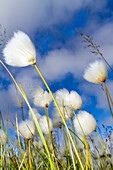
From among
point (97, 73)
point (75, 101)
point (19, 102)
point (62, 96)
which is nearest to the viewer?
point (97, 73)

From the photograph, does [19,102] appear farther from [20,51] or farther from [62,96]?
[20,51]

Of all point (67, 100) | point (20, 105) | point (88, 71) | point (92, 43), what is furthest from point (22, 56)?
point (20, 105)

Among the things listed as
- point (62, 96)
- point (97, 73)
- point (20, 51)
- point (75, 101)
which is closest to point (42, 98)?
point (62, 96)

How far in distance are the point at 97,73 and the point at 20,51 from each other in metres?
0.71

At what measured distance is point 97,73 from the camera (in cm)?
151

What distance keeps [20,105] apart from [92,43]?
1.18 metres

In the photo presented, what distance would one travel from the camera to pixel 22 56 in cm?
104

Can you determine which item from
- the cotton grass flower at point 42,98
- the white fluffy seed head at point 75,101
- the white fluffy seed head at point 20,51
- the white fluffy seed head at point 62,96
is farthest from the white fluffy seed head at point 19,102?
the white fluffy seed head at point 20,51

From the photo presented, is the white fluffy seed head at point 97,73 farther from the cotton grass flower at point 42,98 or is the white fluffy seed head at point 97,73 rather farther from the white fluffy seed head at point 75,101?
the cotton grass flower at point 42,98

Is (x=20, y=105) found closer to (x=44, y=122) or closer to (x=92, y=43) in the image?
(x=44, y=122)

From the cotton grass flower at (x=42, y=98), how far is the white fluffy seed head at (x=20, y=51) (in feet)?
2.78

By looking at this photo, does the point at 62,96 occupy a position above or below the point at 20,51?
above

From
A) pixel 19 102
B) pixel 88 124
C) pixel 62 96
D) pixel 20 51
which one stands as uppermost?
pixel 19 102

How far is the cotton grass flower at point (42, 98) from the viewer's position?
1910 mm
